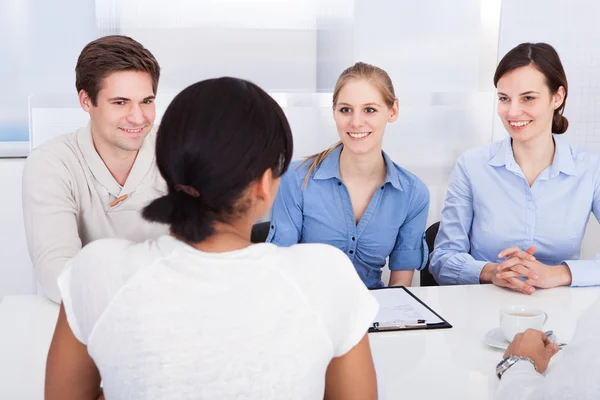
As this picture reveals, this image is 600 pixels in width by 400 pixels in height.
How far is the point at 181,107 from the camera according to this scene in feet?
3.32

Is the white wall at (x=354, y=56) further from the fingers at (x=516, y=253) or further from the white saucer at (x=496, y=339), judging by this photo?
the white saucer at (x=496, y=339)

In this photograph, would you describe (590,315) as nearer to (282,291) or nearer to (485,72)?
(282,291)

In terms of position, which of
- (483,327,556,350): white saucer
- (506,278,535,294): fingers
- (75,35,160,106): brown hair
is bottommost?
(506,278,535,294): fingers

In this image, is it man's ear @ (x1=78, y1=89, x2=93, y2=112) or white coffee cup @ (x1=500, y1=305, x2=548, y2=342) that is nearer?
white coffee cup @ (x1=500, y1=305, x2=548, y2=342)

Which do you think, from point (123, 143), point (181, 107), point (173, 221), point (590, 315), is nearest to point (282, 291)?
point (173, 221)

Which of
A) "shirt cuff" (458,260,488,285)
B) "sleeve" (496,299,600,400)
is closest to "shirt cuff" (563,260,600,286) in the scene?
"shirt cuff" (458,260,488,285)

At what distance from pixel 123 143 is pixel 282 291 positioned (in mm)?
1367

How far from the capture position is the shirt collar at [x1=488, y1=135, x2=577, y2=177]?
2.56 metres

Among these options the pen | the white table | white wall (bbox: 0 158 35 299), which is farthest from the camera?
white wall (bbox: 0 158 35 299)

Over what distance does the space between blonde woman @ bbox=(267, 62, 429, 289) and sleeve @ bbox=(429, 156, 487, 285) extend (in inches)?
3.5

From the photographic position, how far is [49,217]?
6.69 ft

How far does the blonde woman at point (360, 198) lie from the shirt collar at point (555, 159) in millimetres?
346

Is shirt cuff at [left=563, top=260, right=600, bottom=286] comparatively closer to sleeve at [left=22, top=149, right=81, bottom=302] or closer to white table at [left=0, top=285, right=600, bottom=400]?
white table at [left=0, top=285, right=600, bottom=400]

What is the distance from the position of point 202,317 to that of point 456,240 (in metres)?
1.72
